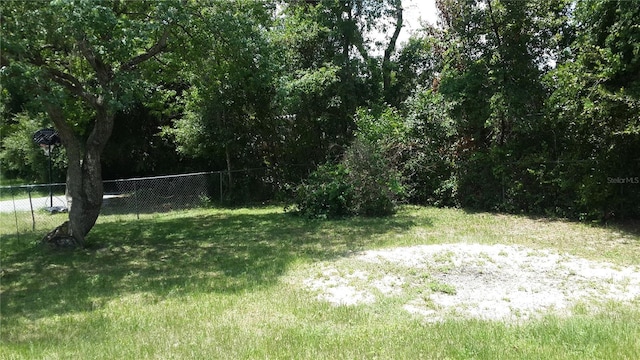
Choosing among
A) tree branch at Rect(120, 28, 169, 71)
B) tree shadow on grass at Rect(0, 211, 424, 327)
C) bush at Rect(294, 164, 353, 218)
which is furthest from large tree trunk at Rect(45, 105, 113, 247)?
bush at Rect(294, 164, 353, 218)

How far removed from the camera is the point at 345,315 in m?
5.23

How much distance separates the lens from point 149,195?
50.1 feet

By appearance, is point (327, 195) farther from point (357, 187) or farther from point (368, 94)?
point (368, 94)

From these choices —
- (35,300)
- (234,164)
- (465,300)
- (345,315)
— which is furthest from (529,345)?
(234,164)

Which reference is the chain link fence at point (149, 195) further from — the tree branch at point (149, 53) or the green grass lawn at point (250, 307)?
the tree branch at point (149, 53)

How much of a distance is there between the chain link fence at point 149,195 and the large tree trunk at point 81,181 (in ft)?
9.32

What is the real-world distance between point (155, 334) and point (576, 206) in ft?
34.3

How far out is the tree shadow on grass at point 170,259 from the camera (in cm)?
646

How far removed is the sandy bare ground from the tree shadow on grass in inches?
38.0

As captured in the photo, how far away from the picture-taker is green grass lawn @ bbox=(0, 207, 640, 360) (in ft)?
14.1

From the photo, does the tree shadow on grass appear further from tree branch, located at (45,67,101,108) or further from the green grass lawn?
tree branch, located at (45,67,101,108)

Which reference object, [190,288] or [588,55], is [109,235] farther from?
[588,55]
